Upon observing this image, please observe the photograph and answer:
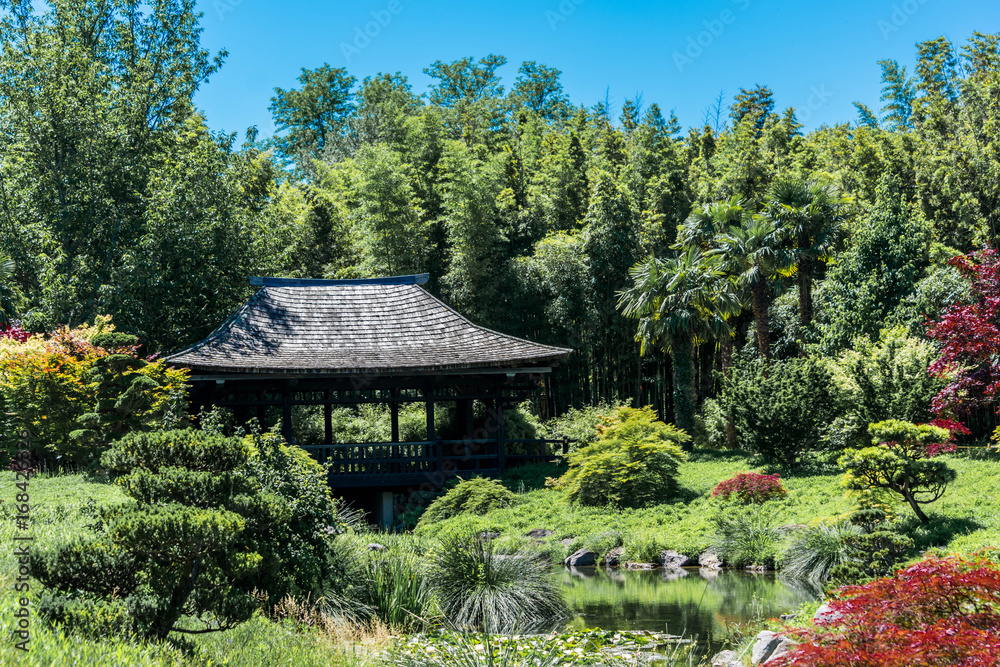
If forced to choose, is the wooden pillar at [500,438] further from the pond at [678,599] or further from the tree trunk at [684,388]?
the tree trunk at [684,388]

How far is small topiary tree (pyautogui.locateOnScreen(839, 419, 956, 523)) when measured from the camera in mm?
Answer: 10219

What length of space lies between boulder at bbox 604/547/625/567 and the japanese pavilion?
177 inches

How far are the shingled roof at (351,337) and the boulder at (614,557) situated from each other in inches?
179

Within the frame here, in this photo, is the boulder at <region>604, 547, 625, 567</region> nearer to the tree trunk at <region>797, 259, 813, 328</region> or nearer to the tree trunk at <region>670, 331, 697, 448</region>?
the tree trunk at <region>670, 331, 697, 448</region>

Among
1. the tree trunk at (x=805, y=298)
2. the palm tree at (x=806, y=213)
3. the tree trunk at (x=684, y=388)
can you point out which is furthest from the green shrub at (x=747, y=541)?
the tree trunk at (x=805, y=298)

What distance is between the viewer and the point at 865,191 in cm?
2681

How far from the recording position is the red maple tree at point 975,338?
13.8 metres

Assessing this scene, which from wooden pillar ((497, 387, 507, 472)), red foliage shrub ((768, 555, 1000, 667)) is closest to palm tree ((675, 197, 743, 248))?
wooden pillar ((497, 387, 507, 472))

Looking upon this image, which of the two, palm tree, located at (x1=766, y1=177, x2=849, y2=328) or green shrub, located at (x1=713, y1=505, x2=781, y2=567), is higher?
palm tree, located at (x1=766, y1=177, x2=849, y2=328)

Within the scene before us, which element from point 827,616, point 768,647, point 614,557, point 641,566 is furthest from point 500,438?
point 827,616

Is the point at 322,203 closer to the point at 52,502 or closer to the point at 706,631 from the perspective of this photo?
the point at 52,502

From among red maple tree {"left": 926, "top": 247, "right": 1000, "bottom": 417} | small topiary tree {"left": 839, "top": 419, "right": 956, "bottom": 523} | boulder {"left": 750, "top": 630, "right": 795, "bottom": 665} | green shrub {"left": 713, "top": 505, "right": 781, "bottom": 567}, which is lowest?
green shrub {"left": 713, "top": 505, "right": 781, "bottom": 567}

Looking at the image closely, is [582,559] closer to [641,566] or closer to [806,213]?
[641,566]

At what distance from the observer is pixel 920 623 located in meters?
4.91
